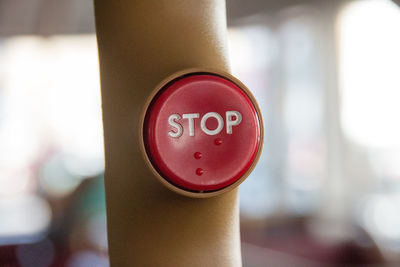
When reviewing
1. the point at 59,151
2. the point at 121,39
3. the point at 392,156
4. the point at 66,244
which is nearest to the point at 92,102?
the point at 59,151

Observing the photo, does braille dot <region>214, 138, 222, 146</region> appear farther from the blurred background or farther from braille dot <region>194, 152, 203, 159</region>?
the blurred background

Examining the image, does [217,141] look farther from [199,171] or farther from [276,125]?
[276,125]

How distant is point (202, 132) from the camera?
359 millimetres

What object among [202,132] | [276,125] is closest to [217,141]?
[202,132]

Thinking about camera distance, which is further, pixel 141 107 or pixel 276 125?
pixel 276 125

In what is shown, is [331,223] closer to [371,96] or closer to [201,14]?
[371,96]

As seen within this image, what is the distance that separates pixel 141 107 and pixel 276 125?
394 cm

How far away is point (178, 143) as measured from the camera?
14.0 inches

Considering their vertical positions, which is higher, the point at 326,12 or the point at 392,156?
the point at 326,12

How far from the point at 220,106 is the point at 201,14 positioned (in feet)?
0.34

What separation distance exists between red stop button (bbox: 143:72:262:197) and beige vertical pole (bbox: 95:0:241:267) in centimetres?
6

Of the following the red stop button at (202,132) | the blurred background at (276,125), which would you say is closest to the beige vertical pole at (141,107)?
the red stop button at (202,132)

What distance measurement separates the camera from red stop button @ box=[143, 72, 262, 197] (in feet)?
1.16

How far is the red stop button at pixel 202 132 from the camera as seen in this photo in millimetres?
352
